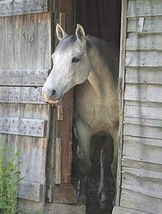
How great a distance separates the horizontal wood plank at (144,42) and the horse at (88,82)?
0.75 m

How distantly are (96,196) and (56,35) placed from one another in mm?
2799

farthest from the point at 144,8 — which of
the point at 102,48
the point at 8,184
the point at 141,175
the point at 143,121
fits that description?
the point at 8,184

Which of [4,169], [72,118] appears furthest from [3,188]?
[72,118]

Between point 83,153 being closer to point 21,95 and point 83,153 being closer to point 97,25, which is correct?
point 21,95

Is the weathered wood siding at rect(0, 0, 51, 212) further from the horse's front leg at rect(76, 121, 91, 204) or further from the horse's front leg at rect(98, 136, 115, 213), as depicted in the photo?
the horse's front leg at rect(98, 136, 115, 213)

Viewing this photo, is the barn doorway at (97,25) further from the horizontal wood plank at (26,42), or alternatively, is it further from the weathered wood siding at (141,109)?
the weathered wood siding at (141,109)

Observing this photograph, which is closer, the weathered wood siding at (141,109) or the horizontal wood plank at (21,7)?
the weathered wood siding at (141,109)

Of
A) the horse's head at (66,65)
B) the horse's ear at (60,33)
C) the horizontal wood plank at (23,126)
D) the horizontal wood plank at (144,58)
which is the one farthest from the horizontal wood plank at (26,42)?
the horizontal wood plank at (144,58)

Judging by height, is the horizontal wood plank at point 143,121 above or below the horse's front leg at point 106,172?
above

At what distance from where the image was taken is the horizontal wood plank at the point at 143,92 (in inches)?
160

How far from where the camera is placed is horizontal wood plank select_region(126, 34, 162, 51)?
4047mm

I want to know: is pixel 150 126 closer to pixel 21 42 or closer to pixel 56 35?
pixel 56 35

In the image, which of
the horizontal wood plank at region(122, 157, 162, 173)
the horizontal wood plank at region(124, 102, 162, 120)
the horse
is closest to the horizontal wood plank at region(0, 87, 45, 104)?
the horse

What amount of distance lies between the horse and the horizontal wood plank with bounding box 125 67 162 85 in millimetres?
751
